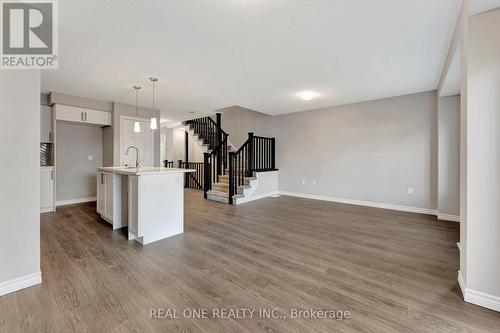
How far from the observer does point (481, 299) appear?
5.66ft

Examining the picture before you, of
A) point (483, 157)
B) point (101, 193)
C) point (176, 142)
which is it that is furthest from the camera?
point (176, 142)

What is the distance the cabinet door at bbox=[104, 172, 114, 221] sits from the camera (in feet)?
11.6

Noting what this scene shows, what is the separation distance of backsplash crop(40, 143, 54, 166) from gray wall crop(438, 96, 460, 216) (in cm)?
776

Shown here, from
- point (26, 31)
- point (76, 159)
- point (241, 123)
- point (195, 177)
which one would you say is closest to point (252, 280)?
point (26, 31)

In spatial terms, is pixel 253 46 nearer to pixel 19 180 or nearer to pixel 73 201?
pixel 19 180

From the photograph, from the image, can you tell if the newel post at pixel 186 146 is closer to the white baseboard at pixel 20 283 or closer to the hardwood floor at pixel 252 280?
the hardwood floor at pixel 252 280

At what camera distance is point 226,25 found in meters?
2.26

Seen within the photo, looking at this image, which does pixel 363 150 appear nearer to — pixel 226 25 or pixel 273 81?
pixel 273 81

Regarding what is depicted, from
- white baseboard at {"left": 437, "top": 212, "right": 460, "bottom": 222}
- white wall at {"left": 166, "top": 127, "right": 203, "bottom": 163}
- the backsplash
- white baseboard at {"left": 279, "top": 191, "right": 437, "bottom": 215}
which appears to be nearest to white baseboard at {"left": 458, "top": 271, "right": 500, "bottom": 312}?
white baseboard at {"left": 437, "top": 212, "right": 460, "bottom": 222}

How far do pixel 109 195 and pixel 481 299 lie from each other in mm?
4541

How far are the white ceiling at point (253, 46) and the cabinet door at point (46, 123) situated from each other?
630 millimetres

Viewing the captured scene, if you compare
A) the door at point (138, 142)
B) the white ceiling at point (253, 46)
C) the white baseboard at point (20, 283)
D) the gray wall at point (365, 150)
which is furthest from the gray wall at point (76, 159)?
the gray wall at point (365, 150)

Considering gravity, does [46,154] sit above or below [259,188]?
above

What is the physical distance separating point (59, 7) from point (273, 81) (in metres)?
2.86
